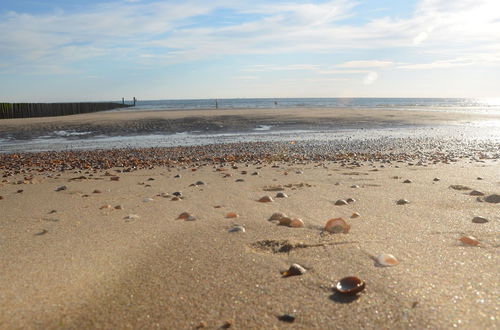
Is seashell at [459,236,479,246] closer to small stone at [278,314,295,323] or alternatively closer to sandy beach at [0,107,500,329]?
sandy beach at [0,107,500,329]

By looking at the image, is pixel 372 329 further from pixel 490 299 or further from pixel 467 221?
pixel 467 221

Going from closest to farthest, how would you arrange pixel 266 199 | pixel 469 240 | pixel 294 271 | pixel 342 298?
pixel 342 298 < pixel 294 271 < pixel 469 240 < pixel 266 199

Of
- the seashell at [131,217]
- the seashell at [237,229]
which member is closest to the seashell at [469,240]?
the seashell at [237,229]

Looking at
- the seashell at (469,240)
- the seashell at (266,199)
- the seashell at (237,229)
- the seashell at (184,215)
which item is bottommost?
the seashell at (266,199)

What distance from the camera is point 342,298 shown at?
2.07 metres

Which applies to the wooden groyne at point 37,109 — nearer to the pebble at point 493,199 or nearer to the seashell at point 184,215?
the seashell at point 184,215

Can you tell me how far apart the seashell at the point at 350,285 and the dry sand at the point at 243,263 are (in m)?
0.04

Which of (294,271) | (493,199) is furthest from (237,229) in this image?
(493,199)

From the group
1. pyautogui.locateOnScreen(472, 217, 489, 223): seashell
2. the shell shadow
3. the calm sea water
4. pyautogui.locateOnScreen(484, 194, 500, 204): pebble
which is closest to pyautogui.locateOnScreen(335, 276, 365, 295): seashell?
the shell shadow

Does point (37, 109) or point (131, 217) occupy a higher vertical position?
point (37, 109)

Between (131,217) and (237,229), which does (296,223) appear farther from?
(131,217)

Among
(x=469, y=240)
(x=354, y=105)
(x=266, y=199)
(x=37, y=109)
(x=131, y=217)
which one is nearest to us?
(x=469, y=240)

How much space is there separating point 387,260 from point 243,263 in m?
0.87

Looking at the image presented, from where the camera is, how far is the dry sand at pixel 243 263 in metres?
1.94
